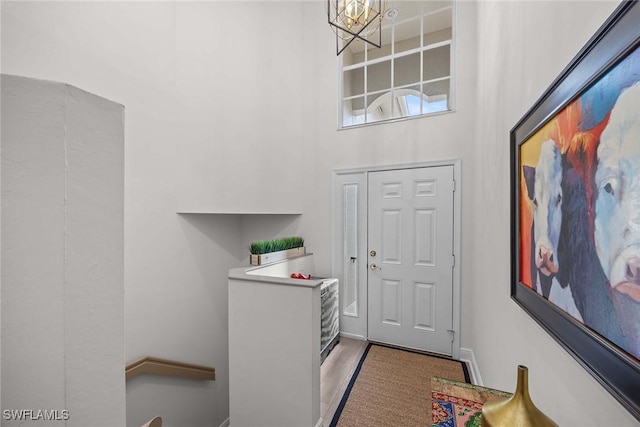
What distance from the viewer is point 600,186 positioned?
644 mm

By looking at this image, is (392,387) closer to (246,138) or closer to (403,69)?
(246,138)

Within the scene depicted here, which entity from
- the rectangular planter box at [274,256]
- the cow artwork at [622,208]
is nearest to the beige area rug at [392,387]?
the rectangular planter box at [274,256]

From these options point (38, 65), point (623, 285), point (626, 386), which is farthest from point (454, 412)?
→ point (38, 65)

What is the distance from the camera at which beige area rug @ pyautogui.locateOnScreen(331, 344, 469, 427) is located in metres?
2.03

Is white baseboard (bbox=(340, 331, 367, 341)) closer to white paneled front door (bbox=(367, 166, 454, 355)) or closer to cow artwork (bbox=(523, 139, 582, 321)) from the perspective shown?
white paneled front door (bbox=(367, 166, 454, 355))

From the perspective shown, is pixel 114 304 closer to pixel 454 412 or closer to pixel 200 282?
pixel 454 412

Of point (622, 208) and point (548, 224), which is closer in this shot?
point (622, 208)

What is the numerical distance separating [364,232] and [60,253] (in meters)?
2.99

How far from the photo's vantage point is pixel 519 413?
23.7 inches

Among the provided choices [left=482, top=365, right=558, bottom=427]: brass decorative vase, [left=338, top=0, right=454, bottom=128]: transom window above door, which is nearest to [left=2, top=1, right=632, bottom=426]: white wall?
[left=338, top=0, right=454, bottom=128]: transom window above door

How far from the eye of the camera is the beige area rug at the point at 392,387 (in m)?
2.03

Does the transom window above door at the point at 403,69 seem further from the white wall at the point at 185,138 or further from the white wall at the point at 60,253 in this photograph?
the white wall at the point at 60,253

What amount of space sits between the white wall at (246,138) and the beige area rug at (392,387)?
45cm

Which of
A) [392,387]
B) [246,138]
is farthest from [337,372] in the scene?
[246,138]
